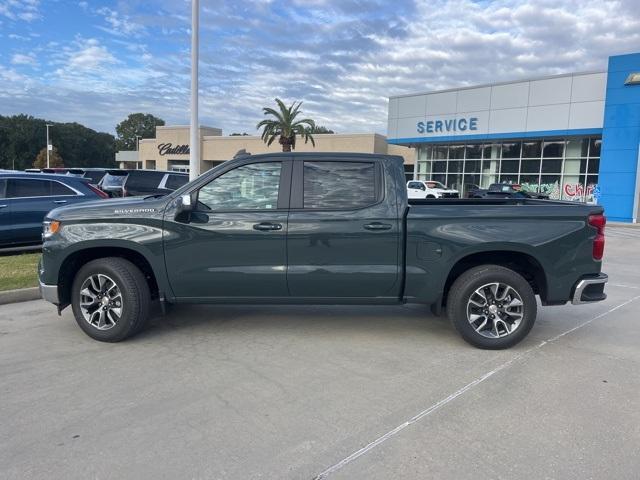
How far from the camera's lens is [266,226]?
4.94m

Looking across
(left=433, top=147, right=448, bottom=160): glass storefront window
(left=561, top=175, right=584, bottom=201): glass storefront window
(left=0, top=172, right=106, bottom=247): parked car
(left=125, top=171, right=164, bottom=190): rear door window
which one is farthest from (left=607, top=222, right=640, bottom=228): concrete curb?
(left=0, top=172, right=106, bottom=247): parked car

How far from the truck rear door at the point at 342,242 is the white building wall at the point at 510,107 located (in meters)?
27.2

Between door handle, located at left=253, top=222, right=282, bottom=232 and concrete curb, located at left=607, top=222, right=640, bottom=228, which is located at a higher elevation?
door handle, located at left=253, top=222, right=282, bottom=232

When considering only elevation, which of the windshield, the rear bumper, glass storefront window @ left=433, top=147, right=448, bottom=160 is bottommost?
the rear bumper

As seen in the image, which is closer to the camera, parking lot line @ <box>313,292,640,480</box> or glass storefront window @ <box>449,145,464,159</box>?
parking lot line @ <box>313,292,640,480</box>

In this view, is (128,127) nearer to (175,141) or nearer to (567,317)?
(175,141)

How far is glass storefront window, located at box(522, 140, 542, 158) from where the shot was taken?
30969 millimetres

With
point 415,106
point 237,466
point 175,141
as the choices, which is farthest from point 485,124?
point 175,141

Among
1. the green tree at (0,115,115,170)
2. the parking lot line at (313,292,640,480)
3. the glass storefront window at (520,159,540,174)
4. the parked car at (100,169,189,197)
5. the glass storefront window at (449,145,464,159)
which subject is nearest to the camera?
the parking lot line at (313,292,640,480)

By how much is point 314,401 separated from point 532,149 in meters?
31.2

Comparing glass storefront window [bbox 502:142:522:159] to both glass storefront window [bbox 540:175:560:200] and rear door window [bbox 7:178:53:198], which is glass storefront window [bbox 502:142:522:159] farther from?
rear door window [bbox 7:178:53:198]

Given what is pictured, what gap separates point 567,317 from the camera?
646 cm

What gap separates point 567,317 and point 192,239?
186 inches

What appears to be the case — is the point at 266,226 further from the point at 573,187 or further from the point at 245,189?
the point at 573,187
